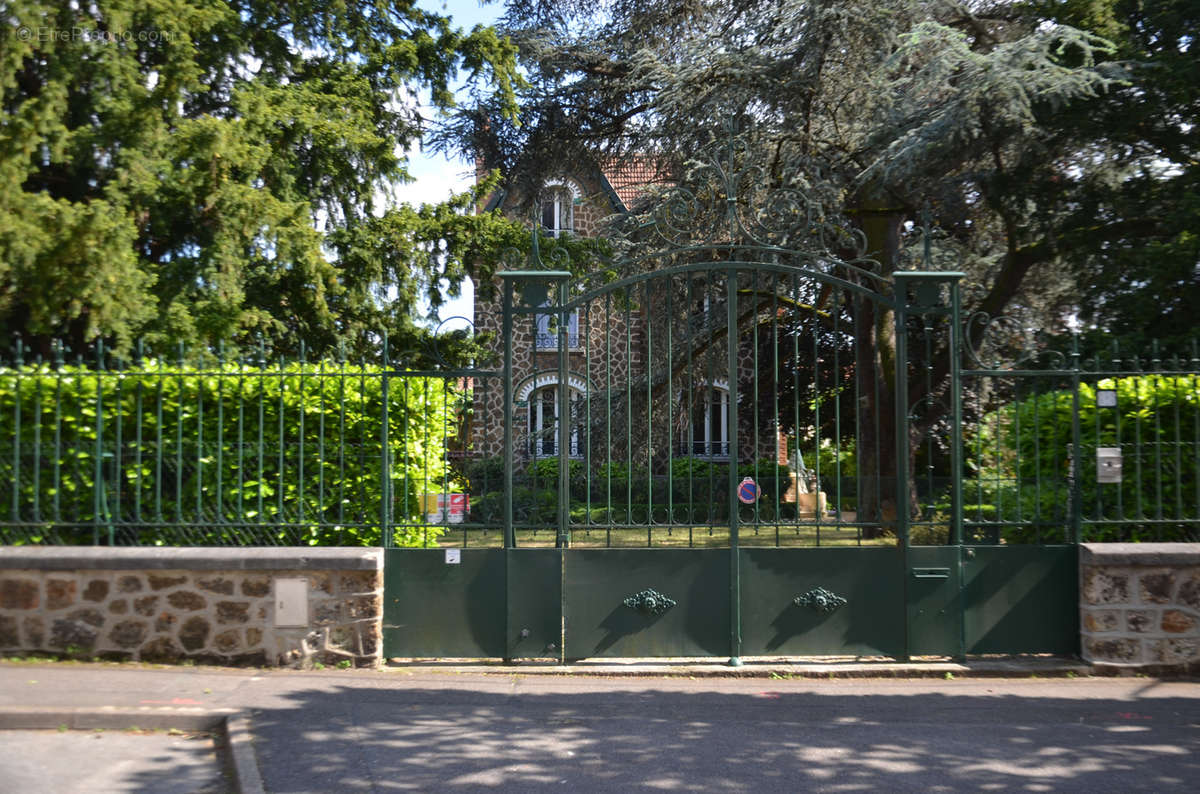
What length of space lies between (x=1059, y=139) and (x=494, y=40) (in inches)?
345

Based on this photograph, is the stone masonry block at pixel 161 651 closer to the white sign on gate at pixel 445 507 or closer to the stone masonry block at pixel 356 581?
the stone masonry block at pixel 356 581

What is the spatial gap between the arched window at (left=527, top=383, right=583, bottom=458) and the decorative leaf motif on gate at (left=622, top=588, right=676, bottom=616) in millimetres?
1238

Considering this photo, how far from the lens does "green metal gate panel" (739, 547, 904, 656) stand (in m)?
7.77

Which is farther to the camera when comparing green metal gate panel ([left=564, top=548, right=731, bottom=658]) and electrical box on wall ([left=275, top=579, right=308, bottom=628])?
green metal gate panel ([left=564, top=548, right=731, bottom=658])

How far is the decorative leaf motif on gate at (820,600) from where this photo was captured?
25.4 feet

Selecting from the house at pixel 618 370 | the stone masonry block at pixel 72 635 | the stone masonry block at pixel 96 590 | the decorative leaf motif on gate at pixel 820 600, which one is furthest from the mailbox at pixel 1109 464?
the stone masonry block at pixel 72 635

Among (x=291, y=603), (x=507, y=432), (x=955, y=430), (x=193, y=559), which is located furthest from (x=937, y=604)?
(x=193, y=559)

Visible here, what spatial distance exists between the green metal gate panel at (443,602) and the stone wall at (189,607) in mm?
Result: 162

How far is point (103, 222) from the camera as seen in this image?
36.7 feet

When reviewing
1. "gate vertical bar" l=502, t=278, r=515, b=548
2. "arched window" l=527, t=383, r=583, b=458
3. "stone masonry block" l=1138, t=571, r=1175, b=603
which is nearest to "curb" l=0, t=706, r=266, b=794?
"gate vertical bar" l=502, t=278, r=515, b=548

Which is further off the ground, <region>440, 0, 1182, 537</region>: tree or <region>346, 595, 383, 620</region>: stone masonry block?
<region>440, 0, 1182, 537</region>: tree

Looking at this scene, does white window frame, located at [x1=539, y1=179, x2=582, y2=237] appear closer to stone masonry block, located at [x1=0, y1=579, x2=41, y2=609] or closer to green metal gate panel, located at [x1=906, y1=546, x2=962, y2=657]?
green metal gate panel, located at [x1=906, y1=546, x2=962, y2=657]

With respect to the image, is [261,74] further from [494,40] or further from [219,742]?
[219,742]

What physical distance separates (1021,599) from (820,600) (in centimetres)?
159
